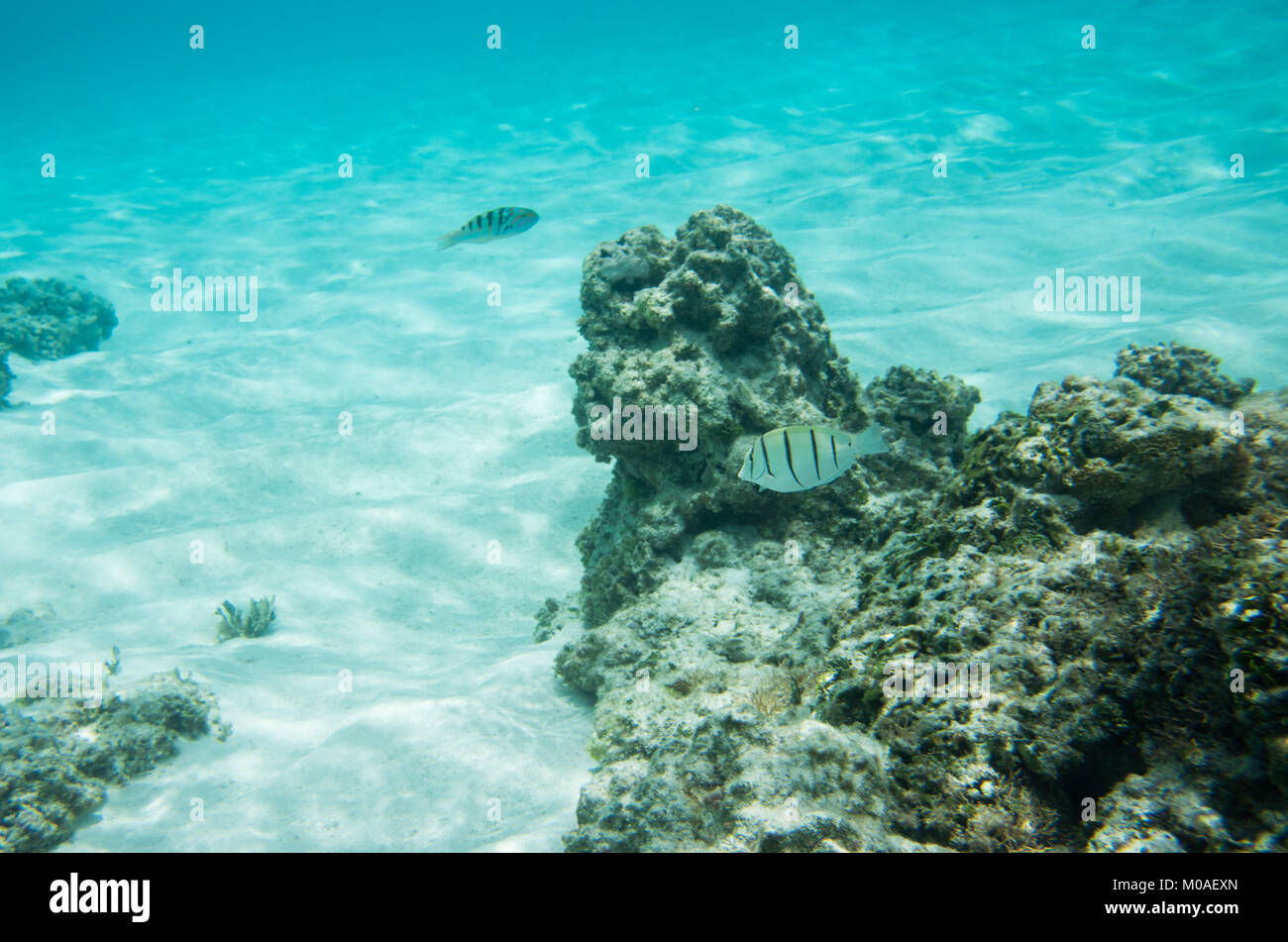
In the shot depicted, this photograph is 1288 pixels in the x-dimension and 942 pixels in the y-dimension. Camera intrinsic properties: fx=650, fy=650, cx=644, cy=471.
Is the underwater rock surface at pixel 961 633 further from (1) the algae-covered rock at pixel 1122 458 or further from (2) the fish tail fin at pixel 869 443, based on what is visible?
(2) the fish tail fin at pixel 869 443

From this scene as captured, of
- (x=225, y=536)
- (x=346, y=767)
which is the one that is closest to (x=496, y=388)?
(x=225, y=536)

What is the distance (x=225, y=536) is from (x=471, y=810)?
200 inches

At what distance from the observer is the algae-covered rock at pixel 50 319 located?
1109 cm

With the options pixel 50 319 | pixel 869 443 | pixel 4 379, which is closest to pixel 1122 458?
pixel 869 443

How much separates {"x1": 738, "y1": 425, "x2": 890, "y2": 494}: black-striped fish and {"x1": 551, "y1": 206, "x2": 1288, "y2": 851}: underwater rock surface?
21.2 inches

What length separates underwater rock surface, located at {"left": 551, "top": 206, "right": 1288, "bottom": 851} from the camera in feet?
5.97

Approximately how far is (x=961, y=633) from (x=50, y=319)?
50.5 ft

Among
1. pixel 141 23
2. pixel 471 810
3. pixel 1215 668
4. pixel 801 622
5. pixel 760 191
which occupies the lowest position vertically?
pixel 471 810

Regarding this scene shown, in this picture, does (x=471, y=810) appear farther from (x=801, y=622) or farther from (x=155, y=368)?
(x=155, y=368)

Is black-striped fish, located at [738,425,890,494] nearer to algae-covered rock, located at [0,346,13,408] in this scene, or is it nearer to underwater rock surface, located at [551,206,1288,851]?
underwater rock surface, located at [551,206,1288,851]

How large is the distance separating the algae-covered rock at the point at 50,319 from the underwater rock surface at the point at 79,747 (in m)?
10.1

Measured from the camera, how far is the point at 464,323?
11.4 metres
